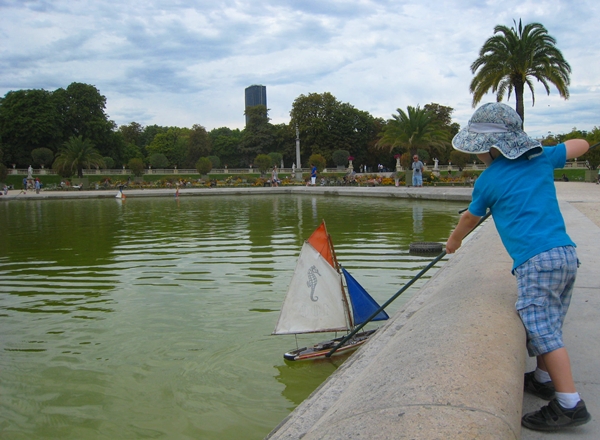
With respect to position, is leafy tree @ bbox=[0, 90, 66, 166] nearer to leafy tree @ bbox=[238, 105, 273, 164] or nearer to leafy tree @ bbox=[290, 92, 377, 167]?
leafy tree @ bbox=[238, 105, 273, 164]

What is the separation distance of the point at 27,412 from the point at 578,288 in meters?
4.18

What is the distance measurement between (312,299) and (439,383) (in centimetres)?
271

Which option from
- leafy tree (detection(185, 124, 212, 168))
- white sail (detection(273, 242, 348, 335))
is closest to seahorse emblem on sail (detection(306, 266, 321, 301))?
white sail (detection(273, 242, 348, 335))

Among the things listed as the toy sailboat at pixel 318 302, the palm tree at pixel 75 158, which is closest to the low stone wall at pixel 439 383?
the toy sailboat at pixel 318 302

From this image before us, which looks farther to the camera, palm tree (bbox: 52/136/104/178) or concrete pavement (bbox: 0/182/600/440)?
palm tree (bbox: 52/136/104/178)

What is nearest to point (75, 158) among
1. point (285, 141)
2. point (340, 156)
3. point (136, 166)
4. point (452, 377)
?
point (136, 166)

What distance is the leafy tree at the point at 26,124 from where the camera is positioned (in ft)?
175

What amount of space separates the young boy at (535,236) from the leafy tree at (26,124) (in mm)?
58430

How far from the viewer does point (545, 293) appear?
2.27m

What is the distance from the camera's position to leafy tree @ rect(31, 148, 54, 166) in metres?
52.1

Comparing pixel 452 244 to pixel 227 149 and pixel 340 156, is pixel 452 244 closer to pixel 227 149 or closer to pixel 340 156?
pixel 340 156

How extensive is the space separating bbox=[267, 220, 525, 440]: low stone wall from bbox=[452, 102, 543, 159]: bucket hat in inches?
31.5

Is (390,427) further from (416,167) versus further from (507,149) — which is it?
(416,167)

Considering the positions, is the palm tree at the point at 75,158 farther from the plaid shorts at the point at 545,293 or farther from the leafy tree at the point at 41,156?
the plaid shorts at the point at 545,293
